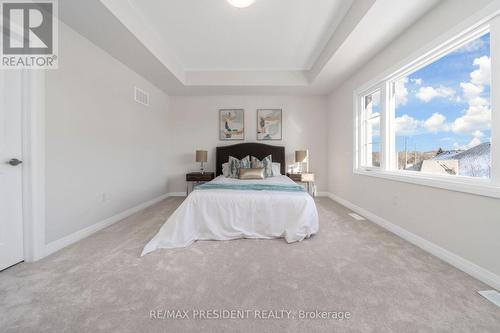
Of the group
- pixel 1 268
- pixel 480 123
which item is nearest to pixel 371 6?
pixel 480 123

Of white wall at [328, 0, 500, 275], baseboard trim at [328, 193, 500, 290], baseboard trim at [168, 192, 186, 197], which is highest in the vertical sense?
white wall at [328, 0, 500, 275]

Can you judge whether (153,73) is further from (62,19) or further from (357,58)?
(357,58)

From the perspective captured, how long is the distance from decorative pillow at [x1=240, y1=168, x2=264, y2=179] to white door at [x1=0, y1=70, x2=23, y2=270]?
2789 mm

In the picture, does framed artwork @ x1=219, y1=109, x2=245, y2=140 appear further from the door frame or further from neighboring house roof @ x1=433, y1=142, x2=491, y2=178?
neighboring house roof @ x1=433, y1=142, x2=491, y2=178

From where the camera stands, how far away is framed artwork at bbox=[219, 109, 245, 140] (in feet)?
15.2

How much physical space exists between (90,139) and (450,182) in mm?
4101

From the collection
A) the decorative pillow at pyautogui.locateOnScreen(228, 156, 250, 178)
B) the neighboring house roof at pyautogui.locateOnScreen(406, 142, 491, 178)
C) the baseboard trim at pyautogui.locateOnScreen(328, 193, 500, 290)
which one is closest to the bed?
the baseboard trim at pyautogui.locateOnScreen(328, 193, 500, 290)

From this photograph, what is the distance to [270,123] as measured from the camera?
15.2 ft

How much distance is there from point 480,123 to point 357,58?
182 centimetres

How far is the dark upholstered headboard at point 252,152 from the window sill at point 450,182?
85.0 inches

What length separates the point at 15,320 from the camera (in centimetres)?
116

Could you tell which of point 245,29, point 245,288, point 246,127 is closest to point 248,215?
point 245,288

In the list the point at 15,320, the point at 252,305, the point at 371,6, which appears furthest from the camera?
the point at 371,6

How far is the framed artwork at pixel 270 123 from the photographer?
4.63 m
